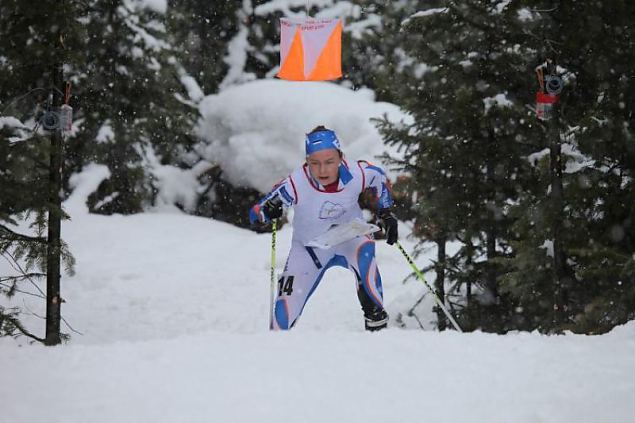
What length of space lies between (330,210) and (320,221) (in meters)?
0.14

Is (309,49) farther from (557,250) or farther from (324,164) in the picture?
(557,250)

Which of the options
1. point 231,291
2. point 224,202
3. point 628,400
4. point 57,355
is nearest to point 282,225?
point 224,202

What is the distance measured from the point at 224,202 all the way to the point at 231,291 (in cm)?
766

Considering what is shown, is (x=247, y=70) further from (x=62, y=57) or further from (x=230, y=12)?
(x=62, y=57)

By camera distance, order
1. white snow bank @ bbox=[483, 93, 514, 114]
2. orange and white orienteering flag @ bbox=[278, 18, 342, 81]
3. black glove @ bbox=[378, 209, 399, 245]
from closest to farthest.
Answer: black glove @ bbox=[378, 209, 399, 245], white snow bank @ bbox=[483, 93, 514, 114], orange and white orienteering flag @ bbox=[278, 18, 342, 81]

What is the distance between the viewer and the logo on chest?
6.21 meters

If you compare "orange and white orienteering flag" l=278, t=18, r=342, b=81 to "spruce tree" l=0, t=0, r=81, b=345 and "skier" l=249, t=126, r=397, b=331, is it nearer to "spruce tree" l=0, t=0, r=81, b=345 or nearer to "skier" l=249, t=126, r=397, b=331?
"spruce tree" l=0, t=0, r=81, b=345

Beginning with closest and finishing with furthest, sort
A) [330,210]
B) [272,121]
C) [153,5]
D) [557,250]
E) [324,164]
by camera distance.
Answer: [324,164] < [330,210] < [557,250] < [153,5] < [272,121]

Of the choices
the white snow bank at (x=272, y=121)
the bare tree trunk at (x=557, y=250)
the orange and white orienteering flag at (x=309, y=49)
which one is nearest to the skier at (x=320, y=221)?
the bare tree trunk at (x=557, y=250)

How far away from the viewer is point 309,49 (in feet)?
31.0

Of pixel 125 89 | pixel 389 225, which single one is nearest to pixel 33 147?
pixel 389 225

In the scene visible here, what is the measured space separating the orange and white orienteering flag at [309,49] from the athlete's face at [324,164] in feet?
10.9

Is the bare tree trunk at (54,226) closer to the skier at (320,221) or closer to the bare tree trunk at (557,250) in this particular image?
the skier at (320,221)

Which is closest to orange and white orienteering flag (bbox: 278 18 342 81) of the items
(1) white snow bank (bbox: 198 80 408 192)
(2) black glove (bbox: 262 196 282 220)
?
(2) black glove (bbox: 262 196 282 220)
